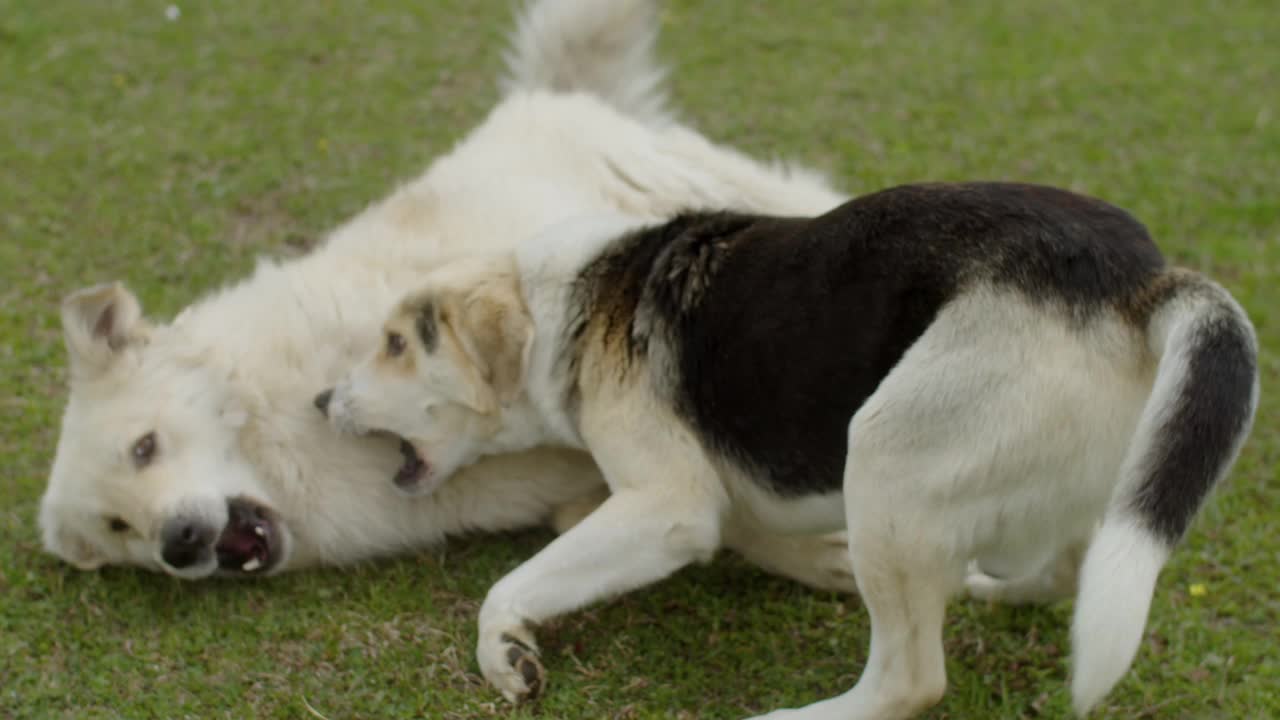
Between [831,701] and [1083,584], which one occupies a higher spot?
[1083,584]

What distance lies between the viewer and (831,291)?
3914 millimetres

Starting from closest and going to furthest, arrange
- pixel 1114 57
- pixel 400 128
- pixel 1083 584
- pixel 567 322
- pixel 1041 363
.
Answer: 1. pixel 1083 584
2. pixel 1041 363
3. pixel 567 322
4. pixel 400 128
5. pixel 1114 57

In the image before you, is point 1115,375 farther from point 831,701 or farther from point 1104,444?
point 831,701

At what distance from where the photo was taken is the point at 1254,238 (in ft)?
22.4

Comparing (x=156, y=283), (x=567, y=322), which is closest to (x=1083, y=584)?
(x=567, y=322)

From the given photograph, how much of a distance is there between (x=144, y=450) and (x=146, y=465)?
6cm

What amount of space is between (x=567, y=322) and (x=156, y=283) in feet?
9.33

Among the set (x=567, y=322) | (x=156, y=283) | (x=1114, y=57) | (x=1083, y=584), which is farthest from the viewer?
(x=1114, y=57)

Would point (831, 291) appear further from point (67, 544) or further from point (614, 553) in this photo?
point (67, 544)

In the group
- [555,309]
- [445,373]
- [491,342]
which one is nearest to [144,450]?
[445,373]

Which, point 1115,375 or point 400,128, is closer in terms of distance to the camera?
point 1115,375

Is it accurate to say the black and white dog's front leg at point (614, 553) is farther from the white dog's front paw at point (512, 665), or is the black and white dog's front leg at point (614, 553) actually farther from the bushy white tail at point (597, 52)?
the bushy white tail at point (597, 52)

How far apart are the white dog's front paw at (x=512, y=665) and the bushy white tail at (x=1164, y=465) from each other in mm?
1573

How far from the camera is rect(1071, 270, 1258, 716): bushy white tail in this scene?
3.13 meters
